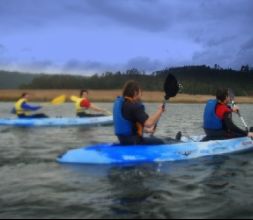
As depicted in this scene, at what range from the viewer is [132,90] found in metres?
12.0

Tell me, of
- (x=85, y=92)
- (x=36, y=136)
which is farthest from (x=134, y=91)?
(x=85, y=92)

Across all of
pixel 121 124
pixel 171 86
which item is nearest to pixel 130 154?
pixel 121 124

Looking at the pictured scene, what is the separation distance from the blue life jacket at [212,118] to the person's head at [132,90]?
324 cm

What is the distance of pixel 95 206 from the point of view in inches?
336

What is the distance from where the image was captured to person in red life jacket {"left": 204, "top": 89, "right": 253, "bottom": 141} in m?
14.4

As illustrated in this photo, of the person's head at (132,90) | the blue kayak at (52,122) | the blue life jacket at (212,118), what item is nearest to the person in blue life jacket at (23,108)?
the blue kayak at (52,122)

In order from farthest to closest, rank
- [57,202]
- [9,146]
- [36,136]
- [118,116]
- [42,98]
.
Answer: [42,98] < [36,136] < [9,146] < [118,116] < [57,202]

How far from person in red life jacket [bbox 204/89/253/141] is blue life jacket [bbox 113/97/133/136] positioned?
309cm

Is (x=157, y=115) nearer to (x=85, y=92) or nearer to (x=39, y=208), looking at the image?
(x=39, y=208)

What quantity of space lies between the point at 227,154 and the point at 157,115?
11.1ft

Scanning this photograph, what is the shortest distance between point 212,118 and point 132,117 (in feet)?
10.7

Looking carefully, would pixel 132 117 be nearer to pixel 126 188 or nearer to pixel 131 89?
pixel 131 89

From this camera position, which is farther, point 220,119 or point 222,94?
point 220,119

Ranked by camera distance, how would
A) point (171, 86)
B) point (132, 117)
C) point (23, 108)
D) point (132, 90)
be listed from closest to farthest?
1. point (132, 90)
2. point (132, 117)
3. point (171, 86)
4. point (23, 108)
